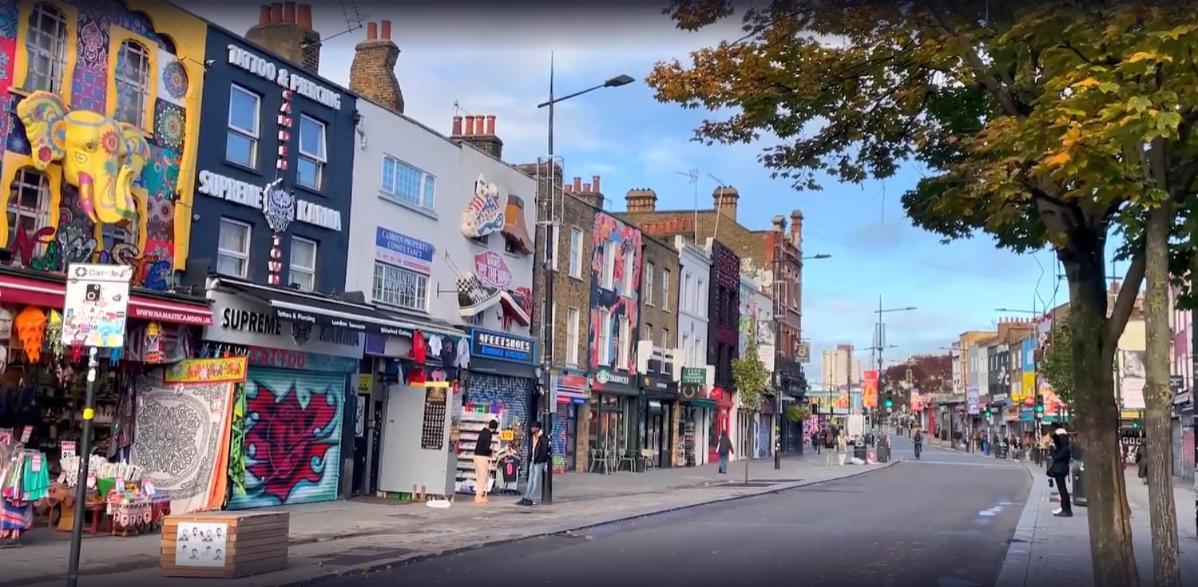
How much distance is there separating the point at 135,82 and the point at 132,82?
0.22 feet

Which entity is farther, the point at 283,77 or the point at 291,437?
the point at 283,77

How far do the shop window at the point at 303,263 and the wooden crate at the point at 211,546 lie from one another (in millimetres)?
9800

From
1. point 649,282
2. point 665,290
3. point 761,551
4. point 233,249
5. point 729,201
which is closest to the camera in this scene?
point 761,551

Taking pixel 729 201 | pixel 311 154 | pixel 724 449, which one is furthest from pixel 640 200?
pixel 311 154

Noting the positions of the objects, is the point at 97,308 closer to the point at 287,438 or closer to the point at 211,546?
the point at 211,546

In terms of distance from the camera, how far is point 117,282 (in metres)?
9.45

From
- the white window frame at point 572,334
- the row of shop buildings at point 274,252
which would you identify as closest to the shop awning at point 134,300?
the row of shop buildings at point 274,252

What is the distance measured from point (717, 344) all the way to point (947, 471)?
437 inches

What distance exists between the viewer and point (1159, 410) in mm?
8961

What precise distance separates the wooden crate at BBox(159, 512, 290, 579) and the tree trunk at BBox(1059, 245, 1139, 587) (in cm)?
833

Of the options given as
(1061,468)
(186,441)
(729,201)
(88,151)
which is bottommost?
(1061,468)

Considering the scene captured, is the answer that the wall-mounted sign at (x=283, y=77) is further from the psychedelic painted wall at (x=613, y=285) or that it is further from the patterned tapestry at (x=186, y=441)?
the psychedelic painted wall at (x=613, y=285)

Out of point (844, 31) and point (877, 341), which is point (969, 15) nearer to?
point (844, 31)

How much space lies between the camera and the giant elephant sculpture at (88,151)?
15508mm
